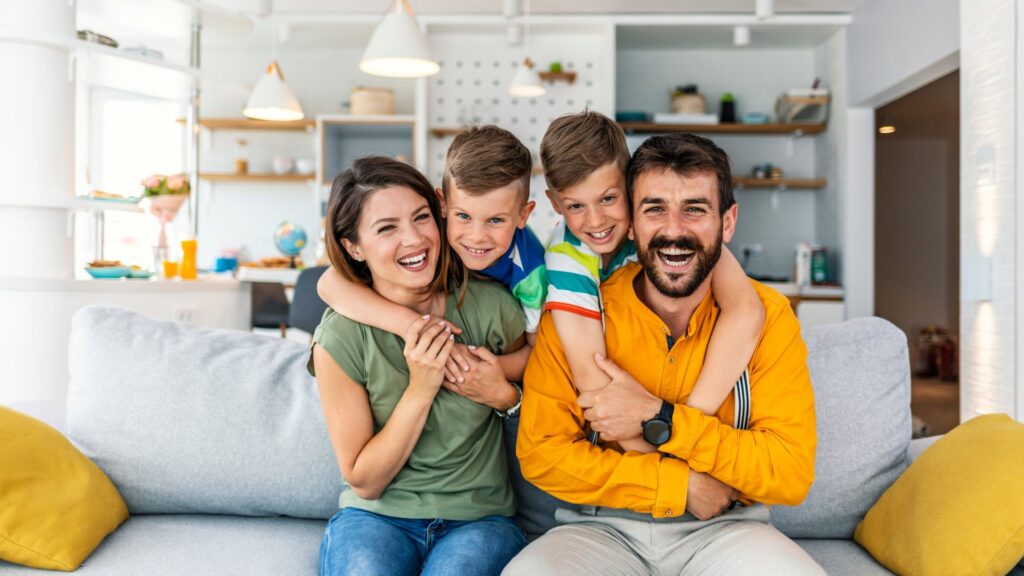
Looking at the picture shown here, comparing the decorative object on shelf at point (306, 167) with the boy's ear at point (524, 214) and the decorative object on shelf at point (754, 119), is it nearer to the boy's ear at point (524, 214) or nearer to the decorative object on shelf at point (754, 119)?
the decorative object on shelf at point (754, 119)

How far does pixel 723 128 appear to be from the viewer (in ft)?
20.2

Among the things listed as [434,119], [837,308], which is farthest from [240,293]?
[837,308]

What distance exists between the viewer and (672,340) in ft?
→ 5.22

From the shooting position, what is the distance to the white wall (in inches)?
172

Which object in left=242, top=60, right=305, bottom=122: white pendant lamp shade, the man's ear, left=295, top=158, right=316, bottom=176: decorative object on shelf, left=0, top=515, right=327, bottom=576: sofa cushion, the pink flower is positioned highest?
left=242, top=60, right=305, bottom=122: white pendant lamp shade

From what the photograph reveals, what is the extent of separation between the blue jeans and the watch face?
33cm

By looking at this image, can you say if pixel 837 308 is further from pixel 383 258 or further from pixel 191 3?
pixel 383 258

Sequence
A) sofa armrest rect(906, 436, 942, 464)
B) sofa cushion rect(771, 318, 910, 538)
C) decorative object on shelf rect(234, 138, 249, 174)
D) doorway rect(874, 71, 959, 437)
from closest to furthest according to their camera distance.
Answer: sofa cushion rect(771, 318, 910, 538)
sofa armrest rect(906, 436, 942, 464)
doorway rect(874, 71, 959, 437)
decorative object on shelf rect(234, 138, 249, 174)

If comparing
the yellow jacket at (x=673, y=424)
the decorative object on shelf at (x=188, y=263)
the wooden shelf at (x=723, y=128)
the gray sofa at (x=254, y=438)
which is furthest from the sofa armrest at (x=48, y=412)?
the wooden shelf at (x=723, y=128)

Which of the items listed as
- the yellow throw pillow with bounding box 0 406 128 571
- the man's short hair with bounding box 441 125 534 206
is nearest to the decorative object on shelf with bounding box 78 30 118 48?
the yellow throw pillow with bounding box 0 406 128 571

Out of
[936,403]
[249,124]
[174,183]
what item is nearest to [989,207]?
[936,403]

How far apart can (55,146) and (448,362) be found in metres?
2.75

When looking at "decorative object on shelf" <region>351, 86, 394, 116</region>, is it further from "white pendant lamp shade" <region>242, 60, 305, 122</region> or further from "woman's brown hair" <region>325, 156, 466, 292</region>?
"woman's brown hair" <region>325, 156, 466, 292</region>

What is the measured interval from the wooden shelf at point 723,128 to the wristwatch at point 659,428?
4854mm
